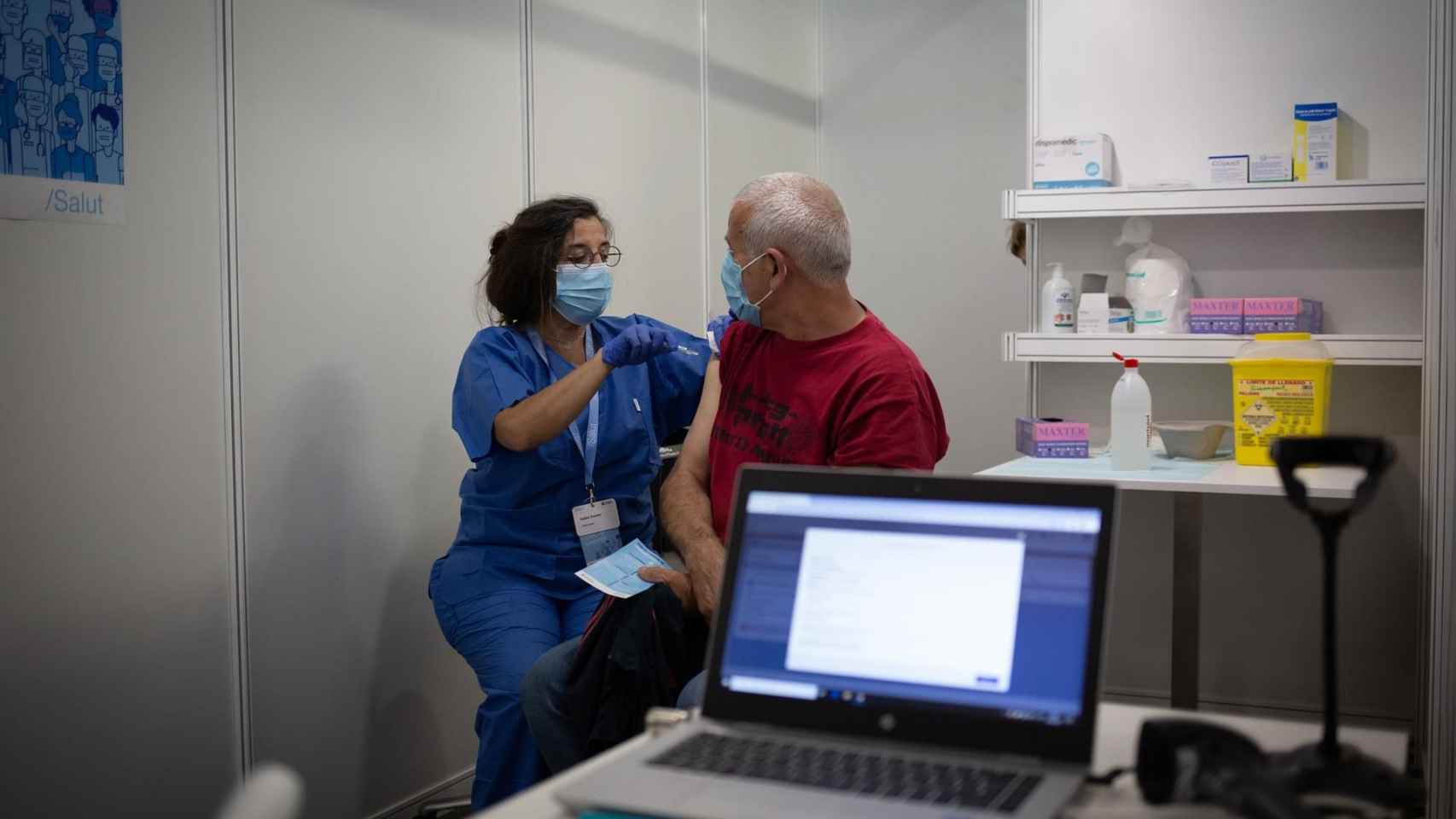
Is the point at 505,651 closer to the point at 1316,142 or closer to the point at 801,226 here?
the point at 801,226

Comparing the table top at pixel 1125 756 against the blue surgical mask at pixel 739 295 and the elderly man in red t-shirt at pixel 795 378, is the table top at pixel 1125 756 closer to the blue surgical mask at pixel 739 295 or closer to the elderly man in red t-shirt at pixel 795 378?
the elderly man in red t-shirt at pixel 795 378

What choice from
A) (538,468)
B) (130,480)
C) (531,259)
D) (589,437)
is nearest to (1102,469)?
(589,437)

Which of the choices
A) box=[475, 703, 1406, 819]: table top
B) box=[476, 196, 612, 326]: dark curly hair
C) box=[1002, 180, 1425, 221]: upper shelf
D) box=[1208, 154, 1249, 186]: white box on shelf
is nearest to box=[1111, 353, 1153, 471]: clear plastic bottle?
box=[1002, 180, 1425, 221]: upper shelf

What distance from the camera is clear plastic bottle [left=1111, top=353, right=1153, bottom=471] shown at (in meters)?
2.73

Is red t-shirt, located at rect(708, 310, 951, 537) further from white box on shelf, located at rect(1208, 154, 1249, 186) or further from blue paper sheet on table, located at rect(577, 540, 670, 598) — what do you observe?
white box on shelf, located at rect(1208, 154, 1249, 186)

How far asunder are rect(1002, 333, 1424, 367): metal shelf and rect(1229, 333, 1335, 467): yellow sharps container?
186 mm

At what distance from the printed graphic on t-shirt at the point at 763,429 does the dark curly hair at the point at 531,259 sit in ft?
2.04

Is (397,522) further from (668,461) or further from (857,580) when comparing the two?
(857,580)

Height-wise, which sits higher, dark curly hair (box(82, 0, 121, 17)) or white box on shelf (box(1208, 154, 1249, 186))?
dark curly hair (box(82, 0, 121, 17))

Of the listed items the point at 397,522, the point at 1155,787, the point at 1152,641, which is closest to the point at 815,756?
the point at 1155,787

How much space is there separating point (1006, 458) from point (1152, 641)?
1.71 m

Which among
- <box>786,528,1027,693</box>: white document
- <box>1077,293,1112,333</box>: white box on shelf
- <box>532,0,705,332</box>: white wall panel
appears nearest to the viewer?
<box>786,528,1027,693</box>: white document

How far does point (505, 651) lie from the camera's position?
2.43 metres

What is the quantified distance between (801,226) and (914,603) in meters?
1.24
